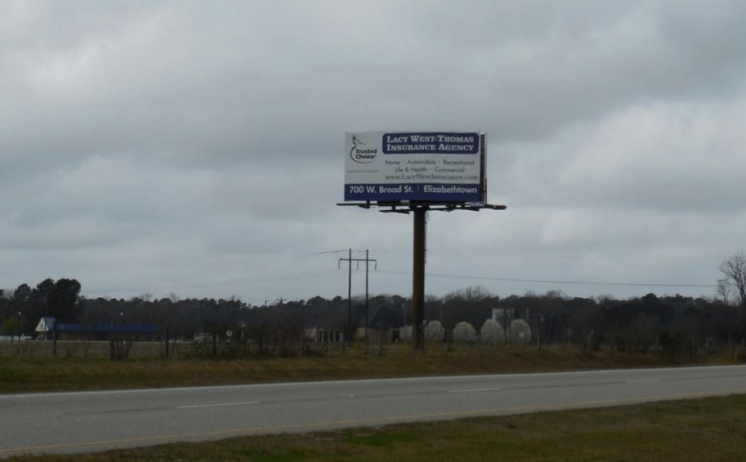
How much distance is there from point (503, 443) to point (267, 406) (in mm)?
6525

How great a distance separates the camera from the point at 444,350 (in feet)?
162

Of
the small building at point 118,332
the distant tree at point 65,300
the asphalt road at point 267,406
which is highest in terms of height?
the distant tree at point 65,300

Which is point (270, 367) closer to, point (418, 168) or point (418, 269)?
point (418, 269)

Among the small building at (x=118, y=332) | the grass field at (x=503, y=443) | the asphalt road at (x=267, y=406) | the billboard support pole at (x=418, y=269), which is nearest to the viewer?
the grass field at (x=503, y=443)

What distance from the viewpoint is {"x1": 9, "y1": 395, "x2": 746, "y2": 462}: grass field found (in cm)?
1330

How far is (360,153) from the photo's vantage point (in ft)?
163

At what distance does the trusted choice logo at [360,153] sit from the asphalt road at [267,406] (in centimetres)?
1781

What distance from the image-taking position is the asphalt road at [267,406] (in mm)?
15320

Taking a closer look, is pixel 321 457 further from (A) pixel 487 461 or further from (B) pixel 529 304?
(B) pixel 529 304

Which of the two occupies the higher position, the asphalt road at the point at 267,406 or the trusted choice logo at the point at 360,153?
the trusted choice logo at the point at 360,153

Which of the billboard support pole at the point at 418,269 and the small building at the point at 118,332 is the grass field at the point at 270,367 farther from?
the small building at the point at 118,332

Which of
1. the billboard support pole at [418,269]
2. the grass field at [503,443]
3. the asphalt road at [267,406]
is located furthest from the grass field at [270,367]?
the grass field at [503,443]

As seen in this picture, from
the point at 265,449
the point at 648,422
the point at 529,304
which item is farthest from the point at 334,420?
the point at 529,304

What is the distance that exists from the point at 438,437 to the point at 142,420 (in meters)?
5.09
